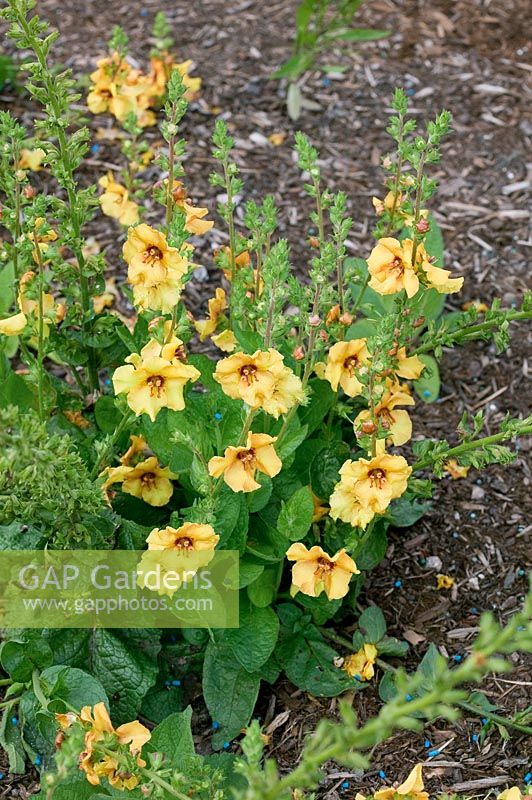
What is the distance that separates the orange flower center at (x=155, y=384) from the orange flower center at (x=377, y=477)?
21.9 inches

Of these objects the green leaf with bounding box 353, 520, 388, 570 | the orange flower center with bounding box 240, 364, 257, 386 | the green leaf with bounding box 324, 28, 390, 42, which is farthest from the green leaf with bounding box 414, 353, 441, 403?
the green leaf with bounding box 324, 28, 390, 42

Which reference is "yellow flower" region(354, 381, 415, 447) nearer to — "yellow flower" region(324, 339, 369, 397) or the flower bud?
"yellow flower" region(324, 339, 369, 397)

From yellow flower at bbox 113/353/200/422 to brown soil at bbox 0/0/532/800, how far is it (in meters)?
1.13

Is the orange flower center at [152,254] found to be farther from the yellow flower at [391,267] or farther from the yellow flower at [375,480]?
the yellow flower at [375,480]

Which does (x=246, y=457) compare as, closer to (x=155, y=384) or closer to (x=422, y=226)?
(x=155, y=384)

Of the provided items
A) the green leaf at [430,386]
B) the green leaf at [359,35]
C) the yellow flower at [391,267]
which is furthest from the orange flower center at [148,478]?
the green leaf at [359,35]

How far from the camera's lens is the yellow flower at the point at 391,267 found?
94.8 inches

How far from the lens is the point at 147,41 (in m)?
5.04

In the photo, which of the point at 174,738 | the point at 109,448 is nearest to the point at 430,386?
the point at 109,448

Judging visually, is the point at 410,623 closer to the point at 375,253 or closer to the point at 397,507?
the point at 397,507

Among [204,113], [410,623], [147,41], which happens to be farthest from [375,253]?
[147,41]

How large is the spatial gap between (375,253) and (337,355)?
294 millimetres

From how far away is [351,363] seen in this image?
261 cm

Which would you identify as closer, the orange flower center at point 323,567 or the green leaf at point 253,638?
the orange flower center at point 323,567
